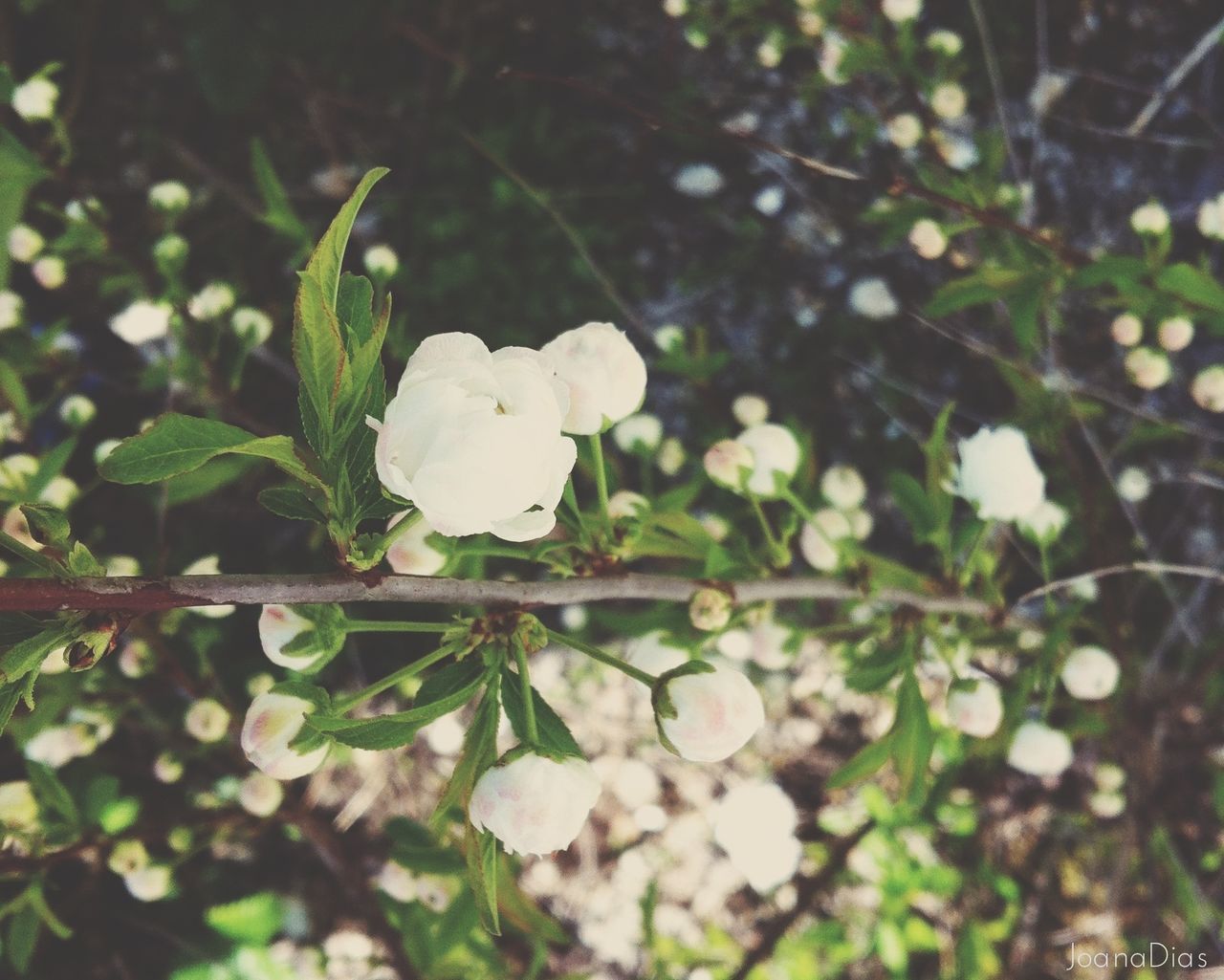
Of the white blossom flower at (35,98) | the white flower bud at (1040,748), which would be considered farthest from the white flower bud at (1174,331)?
the white blossom flower at (35,98)

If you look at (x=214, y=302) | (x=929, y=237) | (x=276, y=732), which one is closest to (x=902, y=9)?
(x=929, y=237)

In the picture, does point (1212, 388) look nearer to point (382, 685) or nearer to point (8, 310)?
point (382, 685)

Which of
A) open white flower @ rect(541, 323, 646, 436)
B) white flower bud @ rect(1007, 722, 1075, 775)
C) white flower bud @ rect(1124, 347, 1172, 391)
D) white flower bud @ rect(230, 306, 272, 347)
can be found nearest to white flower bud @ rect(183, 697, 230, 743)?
→ white flower bud @ rect(230, 306, 272, 347)

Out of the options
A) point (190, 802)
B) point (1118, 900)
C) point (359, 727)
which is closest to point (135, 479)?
point (359, 727)

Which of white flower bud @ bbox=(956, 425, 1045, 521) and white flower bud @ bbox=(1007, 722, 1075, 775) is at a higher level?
white flower bud @ bbox=(956, 425, 1045, 521)

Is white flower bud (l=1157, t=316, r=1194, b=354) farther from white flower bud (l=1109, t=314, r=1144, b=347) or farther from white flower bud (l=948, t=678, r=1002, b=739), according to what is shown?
white flower bud (l=948, t=678, r=1002, b=739)
